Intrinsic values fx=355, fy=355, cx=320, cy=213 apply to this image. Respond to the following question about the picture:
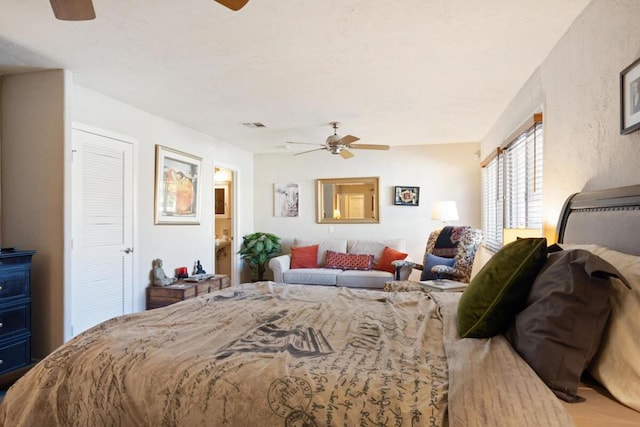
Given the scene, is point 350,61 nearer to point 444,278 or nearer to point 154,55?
point 154,55

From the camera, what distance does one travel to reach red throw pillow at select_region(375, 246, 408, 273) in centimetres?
542

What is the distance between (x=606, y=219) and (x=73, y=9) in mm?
2569


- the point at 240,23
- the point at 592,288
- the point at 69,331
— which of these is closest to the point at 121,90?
the point at 240,23

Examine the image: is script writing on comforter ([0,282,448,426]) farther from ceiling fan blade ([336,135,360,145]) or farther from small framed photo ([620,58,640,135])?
ceiling fan blade ([336,135,360,145])

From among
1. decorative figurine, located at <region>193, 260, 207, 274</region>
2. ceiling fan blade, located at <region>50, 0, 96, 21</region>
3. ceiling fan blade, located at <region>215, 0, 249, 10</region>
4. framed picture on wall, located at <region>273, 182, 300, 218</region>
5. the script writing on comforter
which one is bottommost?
decorative figurine, located at <region>193, 260, 207, 274</region>

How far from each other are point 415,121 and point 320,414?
4075 millimetres

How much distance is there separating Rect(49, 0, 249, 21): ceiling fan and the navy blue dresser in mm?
1929

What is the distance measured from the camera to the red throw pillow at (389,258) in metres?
5.42

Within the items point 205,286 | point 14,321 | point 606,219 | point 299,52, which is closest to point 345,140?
point 299,52

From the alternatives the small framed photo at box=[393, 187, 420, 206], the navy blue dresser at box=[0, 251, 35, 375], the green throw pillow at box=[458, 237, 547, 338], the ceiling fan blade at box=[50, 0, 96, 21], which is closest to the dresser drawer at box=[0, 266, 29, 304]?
the navy blue dresser at box=[0, 251, 35, 375]

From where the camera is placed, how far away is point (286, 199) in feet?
21.4

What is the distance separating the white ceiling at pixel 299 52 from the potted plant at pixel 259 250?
8.05ft

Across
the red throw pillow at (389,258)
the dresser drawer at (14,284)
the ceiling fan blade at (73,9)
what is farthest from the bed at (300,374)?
the red throw pillow at (389,258)

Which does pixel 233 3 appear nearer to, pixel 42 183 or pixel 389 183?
pixel 42 183
